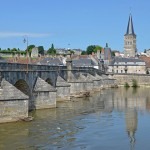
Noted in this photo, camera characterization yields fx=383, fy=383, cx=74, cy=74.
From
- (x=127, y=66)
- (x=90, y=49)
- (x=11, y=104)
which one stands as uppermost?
(x=90, y=49)

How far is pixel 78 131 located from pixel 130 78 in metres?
58.2

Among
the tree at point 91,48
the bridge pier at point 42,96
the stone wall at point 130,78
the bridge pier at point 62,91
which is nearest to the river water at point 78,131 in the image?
the bridge pier at point 42,96

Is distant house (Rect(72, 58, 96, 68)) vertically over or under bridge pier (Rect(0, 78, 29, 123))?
over

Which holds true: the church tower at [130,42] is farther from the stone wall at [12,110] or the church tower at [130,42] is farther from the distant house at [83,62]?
the stone wall at [12,110]

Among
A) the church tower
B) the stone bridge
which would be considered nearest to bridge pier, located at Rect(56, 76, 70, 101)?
the stone bridge

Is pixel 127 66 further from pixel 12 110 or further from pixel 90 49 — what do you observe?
pixel 12 110

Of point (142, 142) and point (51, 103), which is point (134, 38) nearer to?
point (51, 103)

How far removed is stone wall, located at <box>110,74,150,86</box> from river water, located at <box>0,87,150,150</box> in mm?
47796

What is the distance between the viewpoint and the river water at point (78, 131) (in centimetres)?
1905

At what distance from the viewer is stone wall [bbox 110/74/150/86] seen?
79.5m

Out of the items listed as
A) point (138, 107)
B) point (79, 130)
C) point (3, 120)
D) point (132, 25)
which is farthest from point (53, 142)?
point (132, 25)

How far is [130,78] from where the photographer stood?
79.8m

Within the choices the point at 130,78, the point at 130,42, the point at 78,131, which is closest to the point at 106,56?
the point at 130,78

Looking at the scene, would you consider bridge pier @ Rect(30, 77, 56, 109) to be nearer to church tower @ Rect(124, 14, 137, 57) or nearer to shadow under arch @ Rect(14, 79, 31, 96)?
shadow under arch @ Rect(14, 79, 31, 96)
